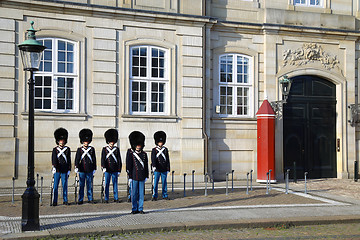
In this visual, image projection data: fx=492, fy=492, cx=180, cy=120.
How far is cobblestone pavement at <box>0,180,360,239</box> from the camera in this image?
929 centimetres

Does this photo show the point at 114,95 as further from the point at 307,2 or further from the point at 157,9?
the point at 307,2

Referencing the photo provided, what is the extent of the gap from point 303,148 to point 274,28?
15.5 feet

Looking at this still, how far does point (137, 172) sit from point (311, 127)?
1045cm

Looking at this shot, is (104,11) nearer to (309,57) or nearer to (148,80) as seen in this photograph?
(148,80)

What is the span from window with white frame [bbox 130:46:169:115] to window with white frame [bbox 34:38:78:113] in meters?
1.96

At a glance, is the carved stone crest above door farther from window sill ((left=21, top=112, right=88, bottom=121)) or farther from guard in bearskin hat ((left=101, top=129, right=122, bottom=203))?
guard in bearskin hat ((left=101, top=129, right=122, bottom=203))

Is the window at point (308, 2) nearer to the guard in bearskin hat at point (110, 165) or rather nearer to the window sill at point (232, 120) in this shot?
the window sill at point (232, 120)

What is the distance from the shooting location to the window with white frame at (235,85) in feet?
59.9

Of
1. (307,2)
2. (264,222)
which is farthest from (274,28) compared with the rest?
(264,222)

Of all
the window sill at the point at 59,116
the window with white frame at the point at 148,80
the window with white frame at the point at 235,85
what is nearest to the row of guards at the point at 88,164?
the window sill at the point at 59,116

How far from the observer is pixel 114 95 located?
1625 centimetres

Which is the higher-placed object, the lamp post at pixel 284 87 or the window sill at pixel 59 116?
the lamp post at pixel 284 87

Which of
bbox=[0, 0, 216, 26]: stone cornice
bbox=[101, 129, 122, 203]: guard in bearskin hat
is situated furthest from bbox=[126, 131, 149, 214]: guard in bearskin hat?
bbox=[0, 0, 216, 26]: stone cornice

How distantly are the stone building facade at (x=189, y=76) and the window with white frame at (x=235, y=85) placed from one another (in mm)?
38
